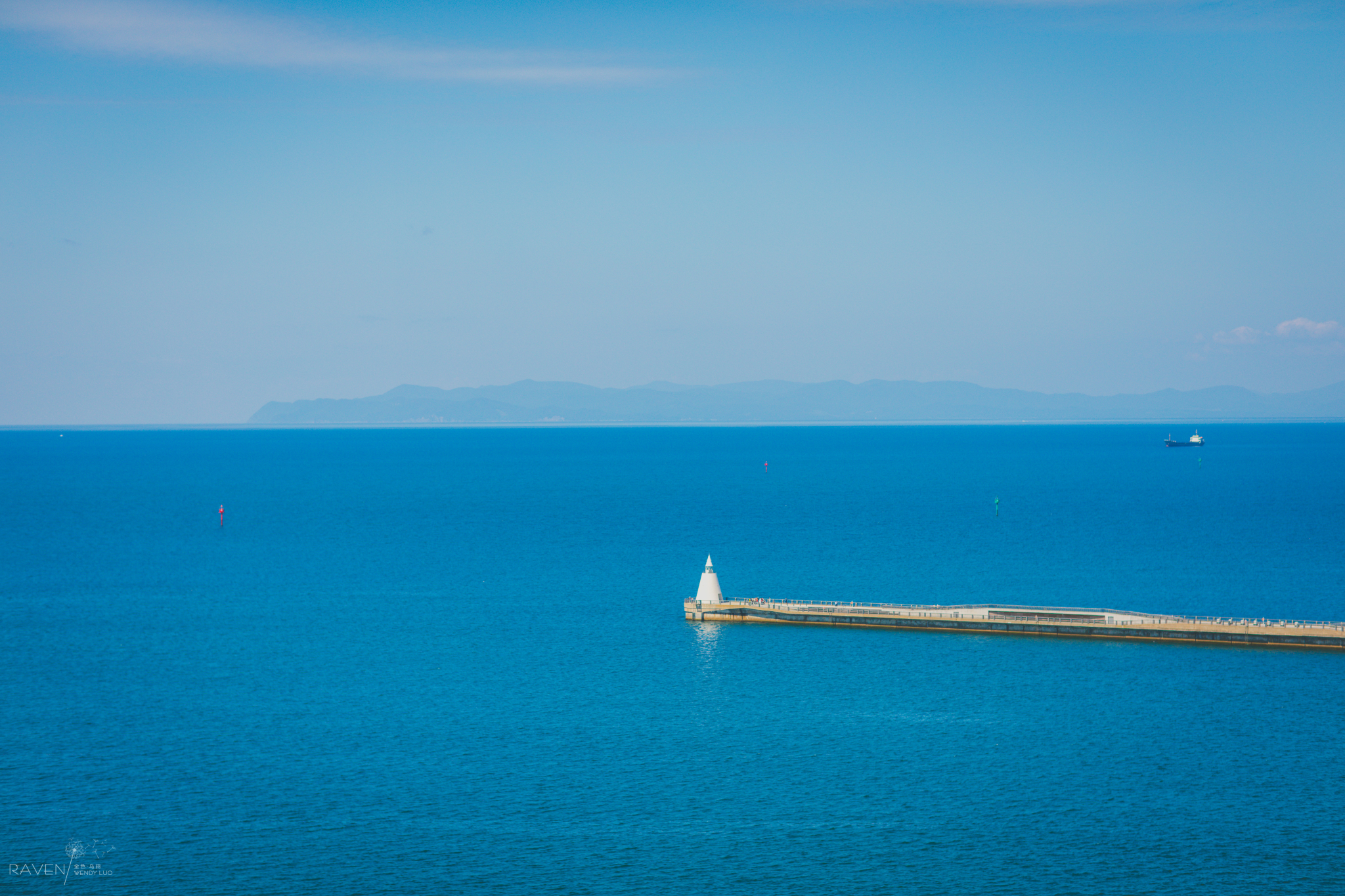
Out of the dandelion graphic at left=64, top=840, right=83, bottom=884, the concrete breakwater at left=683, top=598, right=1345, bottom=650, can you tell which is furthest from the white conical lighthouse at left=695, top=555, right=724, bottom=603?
the dandelion graphic at left=64, top=840, right=83, bottom=884

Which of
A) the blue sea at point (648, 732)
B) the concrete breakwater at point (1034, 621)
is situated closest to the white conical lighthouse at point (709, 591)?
the concrete breakwater at point (1034, 621)

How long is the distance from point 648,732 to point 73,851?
2277 cm

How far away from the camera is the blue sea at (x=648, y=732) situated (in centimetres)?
3888

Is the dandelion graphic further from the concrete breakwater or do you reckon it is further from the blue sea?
the concrete breakwater

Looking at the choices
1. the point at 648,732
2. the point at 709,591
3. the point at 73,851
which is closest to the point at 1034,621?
the point at 709,591

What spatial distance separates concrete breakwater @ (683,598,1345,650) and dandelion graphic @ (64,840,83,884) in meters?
43.9

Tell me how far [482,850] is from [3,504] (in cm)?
15373

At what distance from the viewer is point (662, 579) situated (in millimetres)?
94562

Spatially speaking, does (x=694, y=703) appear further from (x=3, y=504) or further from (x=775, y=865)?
(x=3, y=504)

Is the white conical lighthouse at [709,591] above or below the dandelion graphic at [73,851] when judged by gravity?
above

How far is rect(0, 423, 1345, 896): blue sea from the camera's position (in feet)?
128

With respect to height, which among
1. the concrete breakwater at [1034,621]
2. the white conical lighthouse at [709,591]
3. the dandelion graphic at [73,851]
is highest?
the white conical lighthouse at [709,591]

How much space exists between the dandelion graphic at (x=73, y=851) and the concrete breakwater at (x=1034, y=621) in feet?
144

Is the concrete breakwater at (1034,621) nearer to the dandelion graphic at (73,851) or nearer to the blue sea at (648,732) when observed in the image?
the blue sea at (648,732)
